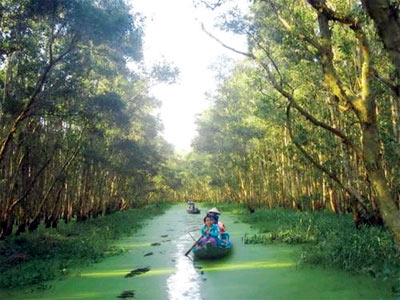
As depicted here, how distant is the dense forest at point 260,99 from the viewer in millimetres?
5120

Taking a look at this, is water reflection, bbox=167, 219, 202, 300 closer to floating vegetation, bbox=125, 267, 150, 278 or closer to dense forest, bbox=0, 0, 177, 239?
floating vegetation, bbox=125, 267, 150, 278

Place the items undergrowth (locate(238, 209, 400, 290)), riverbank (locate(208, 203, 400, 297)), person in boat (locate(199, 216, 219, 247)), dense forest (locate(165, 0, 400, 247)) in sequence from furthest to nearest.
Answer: person in boat (locate(199, 216, 219, 247))
undergrowth (locate(238, 209, 400, 290))
riverbank (locate(208, 203, 400, 297))
dense forest (locate(165, 0, 400, 247))

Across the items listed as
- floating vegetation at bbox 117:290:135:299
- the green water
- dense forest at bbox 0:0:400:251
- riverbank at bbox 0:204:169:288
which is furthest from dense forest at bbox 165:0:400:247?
riverbank at bbox 0:204:169:288

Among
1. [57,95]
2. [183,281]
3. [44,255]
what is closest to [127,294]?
[183,281]

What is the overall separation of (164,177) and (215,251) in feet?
124

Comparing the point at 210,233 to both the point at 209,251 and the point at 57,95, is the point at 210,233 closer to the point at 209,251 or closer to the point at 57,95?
the point at 209,251

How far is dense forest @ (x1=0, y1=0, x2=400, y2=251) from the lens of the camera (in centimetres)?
512

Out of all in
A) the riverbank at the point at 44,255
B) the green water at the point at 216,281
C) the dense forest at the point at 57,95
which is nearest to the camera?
the green water at the point at 216,281

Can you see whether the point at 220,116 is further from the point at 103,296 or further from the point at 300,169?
the point at 103,296

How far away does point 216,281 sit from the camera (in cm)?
841

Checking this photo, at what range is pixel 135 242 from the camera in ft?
50.2

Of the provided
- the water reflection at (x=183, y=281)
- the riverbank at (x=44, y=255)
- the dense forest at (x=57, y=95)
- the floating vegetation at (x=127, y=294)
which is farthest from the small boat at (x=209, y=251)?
the dense forest at (x=57, y=95)

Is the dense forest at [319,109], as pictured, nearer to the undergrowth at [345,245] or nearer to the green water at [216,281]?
the undergrowth at [345,245]

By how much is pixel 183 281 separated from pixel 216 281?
0.72 metres
